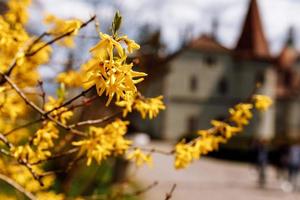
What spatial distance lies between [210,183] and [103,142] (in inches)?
538

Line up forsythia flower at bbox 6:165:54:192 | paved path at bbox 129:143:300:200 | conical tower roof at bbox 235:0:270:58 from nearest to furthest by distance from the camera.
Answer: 1. forsythia flower at bbox 6:165:54:192
2. paved path at bbox 129:143:300:200
3. conical tower roof at bbox 235:0:270:58

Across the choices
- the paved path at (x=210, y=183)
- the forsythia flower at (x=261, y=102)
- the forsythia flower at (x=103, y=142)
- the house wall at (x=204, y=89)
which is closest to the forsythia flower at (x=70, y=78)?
the forsythia flower at (x=103, y=142)

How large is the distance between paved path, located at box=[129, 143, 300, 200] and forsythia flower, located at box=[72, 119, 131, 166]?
29.1 feet

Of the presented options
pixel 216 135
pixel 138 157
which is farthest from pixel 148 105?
pixel 216 135

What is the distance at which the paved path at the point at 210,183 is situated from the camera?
13.1 meters

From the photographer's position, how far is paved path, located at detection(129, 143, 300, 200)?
13059 millimetres

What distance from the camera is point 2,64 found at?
316 centimetres

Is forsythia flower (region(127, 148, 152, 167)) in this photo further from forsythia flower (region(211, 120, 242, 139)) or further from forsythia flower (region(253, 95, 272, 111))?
forsythia flower (region(253, 95, 272, 111))

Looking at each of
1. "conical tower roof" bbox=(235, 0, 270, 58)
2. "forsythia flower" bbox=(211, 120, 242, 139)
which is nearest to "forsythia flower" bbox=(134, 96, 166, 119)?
"forsythia flower" bbox=(211, 120, 242, 139)

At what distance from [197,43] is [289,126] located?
1239 cm

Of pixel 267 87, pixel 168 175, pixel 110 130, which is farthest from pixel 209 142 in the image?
pixel 267 87

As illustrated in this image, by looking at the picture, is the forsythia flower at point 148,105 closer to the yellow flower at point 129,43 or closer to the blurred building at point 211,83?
the yellow flower at point 129,43

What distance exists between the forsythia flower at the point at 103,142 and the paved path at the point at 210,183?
8.87 meters

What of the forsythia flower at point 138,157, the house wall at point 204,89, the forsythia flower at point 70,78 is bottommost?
the forsythia flower at point 138,157
